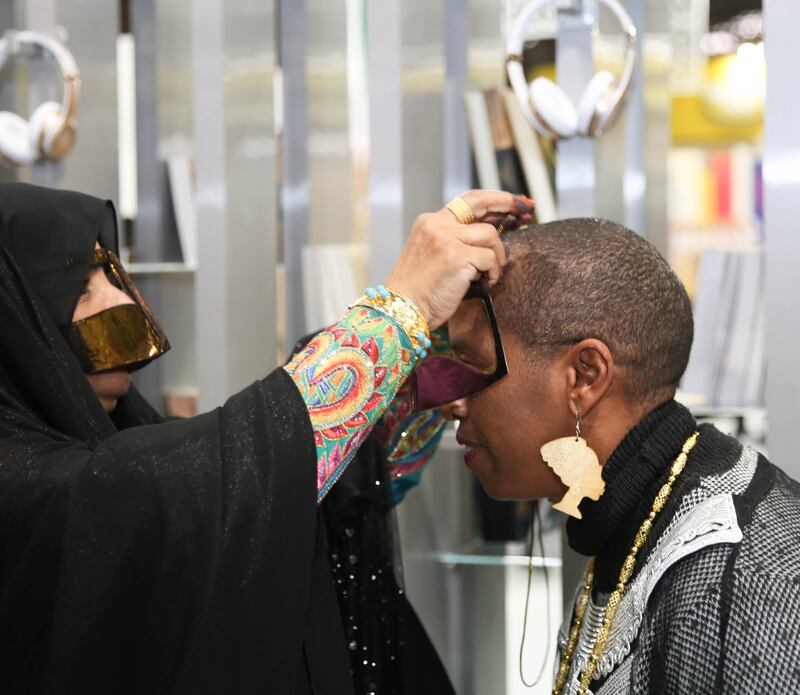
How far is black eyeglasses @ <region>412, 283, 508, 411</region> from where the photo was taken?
4.68ft

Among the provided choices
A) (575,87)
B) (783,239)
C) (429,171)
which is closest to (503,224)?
(783,239)

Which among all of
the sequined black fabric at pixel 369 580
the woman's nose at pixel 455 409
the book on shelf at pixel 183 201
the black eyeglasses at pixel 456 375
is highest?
the book on shelf at pixel 183 201

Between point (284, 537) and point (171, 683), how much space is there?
0.72ft

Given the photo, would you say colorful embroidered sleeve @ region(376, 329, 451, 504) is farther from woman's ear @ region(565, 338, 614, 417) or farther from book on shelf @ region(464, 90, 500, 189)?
book on shelf @ region(464, 90, 500, 189)

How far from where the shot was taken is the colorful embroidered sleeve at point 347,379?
4.09ft

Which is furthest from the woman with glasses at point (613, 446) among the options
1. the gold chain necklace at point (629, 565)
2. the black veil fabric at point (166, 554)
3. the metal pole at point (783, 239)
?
the metal pole at point (783, 239)

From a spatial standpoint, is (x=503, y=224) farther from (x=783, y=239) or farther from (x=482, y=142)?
(x=482, y=142)

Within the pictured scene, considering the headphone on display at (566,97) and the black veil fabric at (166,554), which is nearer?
the black veil fabric at (166,554)

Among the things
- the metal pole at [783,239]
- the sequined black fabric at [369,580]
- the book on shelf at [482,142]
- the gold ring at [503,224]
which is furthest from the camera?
the book on shelf at [482,142]

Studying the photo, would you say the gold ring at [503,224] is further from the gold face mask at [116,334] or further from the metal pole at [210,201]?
the metal pole at [210,201]

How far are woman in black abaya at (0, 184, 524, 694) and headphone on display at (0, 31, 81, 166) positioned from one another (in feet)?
5.28

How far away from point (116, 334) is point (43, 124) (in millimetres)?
1289

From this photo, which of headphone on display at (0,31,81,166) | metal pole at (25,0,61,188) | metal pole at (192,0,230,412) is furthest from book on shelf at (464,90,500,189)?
metal pole at (25,0,61,188)

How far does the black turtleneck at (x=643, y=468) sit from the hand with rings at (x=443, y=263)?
0.29 meters
